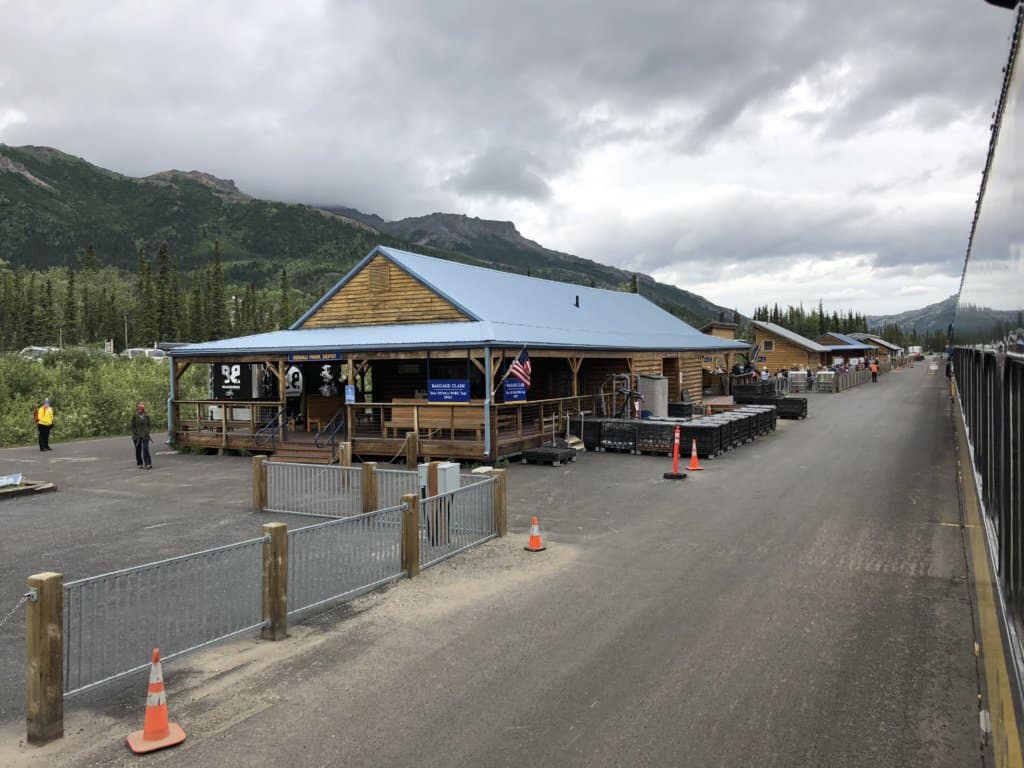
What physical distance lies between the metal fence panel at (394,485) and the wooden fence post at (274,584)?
4.89m

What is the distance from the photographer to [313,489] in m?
13.0

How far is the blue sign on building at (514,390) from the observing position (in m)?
20.0

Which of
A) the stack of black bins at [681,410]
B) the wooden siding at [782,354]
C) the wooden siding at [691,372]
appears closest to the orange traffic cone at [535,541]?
the stack of black bins at [681,410]

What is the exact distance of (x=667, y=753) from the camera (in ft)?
16.1

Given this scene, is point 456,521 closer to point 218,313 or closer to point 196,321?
point 196,321

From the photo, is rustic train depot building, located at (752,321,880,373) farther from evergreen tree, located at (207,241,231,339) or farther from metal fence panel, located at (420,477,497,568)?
evergreen tree, located at (207,241,231,339)

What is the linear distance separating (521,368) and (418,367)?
Answer: 754 centimetres

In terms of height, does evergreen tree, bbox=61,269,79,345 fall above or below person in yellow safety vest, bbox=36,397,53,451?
above

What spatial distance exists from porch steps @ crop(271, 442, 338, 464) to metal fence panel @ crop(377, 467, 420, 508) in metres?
8.30

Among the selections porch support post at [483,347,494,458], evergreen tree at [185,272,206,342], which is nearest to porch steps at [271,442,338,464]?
porch support post at [483,347,494,458]

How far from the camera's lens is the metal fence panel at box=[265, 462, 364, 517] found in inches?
500

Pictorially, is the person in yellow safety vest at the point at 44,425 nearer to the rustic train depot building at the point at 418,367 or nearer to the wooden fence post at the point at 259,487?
the rustic train depot building at the point at 418,367

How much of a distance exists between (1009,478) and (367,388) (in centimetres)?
2720

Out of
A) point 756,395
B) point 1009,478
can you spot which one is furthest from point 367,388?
point 1009,478
